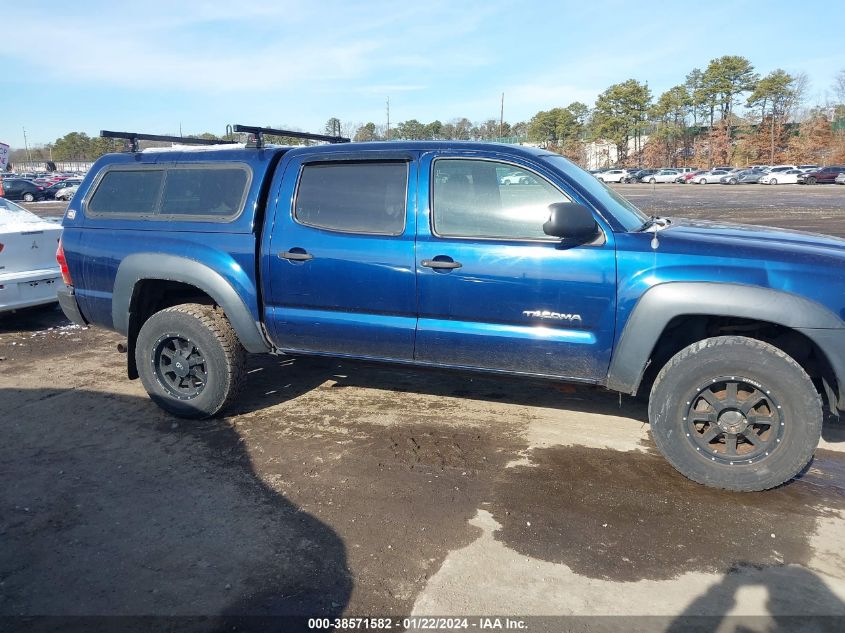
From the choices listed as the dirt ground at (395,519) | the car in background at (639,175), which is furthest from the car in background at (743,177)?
the dirt ground at (395,519)

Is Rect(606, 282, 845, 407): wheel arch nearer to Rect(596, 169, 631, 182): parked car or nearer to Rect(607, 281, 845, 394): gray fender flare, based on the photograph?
Rect(607, 281, 845, 394): gray fender flare

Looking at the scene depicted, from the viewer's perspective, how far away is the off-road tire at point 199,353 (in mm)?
4445

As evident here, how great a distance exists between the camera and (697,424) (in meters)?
3.60

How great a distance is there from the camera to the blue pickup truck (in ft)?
11.2

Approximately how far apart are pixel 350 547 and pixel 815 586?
2076 millimetres

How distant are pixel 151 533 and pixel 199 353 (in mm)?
1654

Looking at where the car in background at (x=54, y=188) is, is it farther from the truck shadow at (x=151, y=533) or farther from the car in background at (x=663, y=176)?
the car in background at (x=663, y=176)

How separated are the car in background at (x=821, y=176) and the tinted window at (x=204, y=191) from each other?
53.9 meters

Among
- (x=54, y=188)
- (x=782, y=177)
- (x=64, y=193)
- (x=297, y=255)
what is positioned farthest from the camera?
(x=782, y=177)

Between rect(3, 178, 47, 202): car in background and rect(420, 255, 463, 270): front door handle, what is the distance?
1589 inches

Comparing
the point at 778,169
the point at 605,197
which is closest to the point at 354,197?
the point at 605,197

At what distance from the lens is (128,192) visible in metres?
4.80

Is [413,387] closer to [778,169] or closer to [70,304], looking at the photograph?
[70,304]

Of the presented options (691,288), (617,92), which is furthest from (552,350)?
(617,92)
